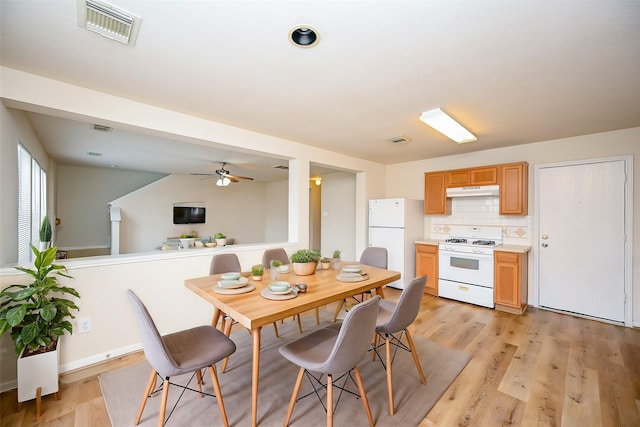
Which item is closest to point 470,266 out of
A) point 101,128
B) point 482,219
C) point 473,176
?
point 482,219

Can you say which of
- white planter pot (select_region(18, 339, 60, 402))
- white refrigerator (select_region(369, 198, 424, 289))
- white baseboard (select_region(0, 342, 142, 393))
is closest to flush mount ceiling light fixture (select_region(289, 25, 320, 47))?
white planter pot (select_region(18, 339, 60, 402))

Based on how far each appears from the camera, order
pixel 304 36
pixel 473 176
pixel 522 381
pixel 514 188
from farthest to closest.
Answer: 1. pixel 473 176
2. pixel 514 188
3. pixel 522 381
4. pixel 304 36

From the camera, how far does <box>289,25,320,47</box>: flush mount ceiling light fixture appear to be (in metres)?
1.52

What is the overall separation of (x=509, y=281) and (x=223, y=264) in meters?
3.61

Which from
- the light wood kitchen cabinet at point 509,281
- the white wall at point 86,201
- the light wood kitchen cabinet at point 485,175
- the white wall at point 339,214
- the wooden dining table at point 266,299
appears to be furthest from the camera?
the white wall at point 86,201

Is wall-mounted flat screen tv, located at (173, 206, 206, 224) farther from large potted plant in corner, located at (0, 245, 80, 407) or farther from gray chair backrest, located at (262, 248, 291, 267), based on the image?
large potted plant in corner, located at (0, 245, 80, 407)

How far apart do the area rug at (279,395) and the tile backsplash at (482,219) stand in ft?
7.90

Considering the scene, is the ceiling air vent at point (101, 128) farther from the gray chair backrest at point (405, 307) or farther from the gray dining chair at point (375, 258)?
the gray chair backrest at point (405, 307)

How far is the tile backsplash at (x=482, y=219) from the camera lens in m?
3.99

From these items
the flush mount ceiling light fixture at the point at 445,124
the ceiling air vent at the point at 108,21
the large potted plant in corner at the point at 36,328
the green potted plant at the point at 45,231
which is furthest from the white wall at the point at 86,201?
the flush mount ceiling light fixture at the point at 445,124

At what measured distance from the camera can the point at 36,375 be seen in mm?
1817

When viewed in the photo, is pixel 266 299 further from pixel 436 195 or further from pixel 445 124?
pixel 436 195

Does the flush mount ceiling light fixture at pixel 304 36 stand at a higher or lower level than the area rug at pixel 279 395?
higher

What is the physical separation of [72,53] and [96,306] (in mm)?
1985
